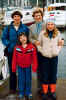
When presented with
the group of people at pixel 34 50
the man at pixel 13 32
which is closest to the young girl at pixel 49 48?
the group of people at pixel 34 50

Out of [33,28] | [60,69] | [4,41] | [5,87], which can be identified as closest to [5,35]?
[4,41]

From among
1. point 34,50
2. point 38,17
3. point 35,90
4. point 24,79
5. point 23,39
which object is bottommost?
point 35,90

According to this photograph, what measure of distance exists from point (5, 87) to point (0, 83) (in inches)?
5.9

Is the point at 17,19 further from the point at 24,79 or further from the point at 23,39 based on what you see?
the point at 24,79

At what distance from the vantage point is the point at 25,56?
12.5 feet

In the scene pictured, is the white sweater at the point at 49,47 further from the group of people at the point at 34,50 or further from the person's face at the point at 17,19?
the person's face at the point at 17,19

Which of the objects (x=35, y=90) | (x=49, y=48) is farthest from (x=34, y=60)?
(x=35, y=90)

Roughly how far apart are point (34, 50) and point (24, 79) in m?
0.49

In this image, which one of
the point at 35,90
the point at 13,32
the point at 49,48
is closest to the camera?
the point at 49,48

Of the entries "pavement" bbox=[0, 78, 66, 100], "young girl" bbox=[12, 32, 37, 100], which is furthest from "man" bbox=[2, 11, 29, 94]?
"pavement" bbox=[0, 78, 66, 100]

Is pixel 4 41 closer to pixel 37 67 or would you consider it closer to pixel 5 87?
pixel 37 67

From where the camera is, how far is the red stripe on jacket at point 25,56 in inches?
150

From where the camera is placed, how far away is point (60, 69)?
6305 millimetres

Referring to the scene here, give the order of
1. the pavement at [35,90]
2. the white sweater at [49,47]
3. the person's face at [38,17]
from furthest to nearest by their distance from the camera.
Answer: the pavement at [35,90], the person's face at [38,17], the white sweater at [49,47]
